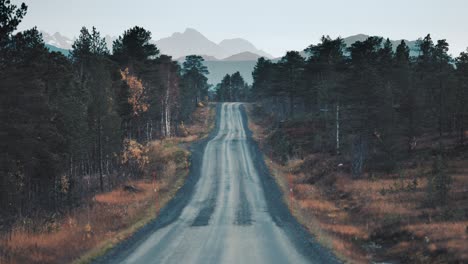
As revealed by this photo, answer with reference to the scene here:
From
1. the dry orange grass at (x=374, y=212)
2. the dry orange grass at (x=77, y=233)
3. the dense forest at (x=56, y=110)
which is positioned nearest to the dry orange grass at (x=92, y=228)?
the dry orange grass at (x=77, y=233)

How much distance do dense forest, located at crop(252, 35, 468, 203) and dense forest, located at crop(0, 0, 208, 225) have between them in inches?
812

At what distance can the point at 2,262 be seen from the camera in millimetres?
12570

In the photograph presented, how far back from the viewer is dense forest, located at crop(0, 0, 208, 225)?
24.3m

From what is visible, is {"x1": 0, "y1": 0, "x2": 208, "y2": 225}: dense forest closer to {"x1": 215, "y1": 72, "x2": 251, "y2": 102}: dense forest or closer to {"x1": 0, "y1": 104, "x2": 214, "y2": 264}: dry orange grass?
{"x1": 0, "y1": 104, "x2": 214, "y2": 264}: dry orange grass

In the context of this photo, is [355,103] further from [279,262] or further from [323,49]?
[279,262]

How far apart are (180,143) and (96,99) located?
→ 24.7 meters

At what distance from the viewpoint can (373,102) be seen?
34.3 m

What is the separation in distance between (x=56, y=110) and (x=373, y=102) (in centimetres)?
2670

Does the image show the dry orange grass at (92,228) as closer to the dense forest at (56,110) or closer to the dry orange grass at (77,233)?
the dry orange grass at (77,233)

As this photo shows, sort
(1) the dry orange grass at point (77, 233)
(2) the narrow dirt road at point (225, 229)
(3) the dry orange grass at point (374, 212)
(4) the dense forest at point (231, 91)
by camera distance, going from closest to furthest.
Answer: (1) the dry orange grass at point (77, 233) → (2) the narrow dirt road at point (225, 229) → (3) the dry orange grass at point (374, 212) → (4) the dense forest at point (231, 91)

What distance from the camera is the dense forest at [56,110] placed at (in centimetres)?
2427

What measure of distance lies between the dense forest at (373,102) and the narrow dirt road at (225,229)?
32.9ft

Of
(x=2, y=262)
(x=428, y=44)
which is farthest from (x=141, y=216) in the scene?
(x=428, y=44)

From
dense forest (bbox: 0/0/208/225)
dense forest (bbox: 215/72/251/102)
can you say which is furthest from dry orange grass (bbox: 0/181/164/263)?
dense forest (bbox: 215/72/251/102)
